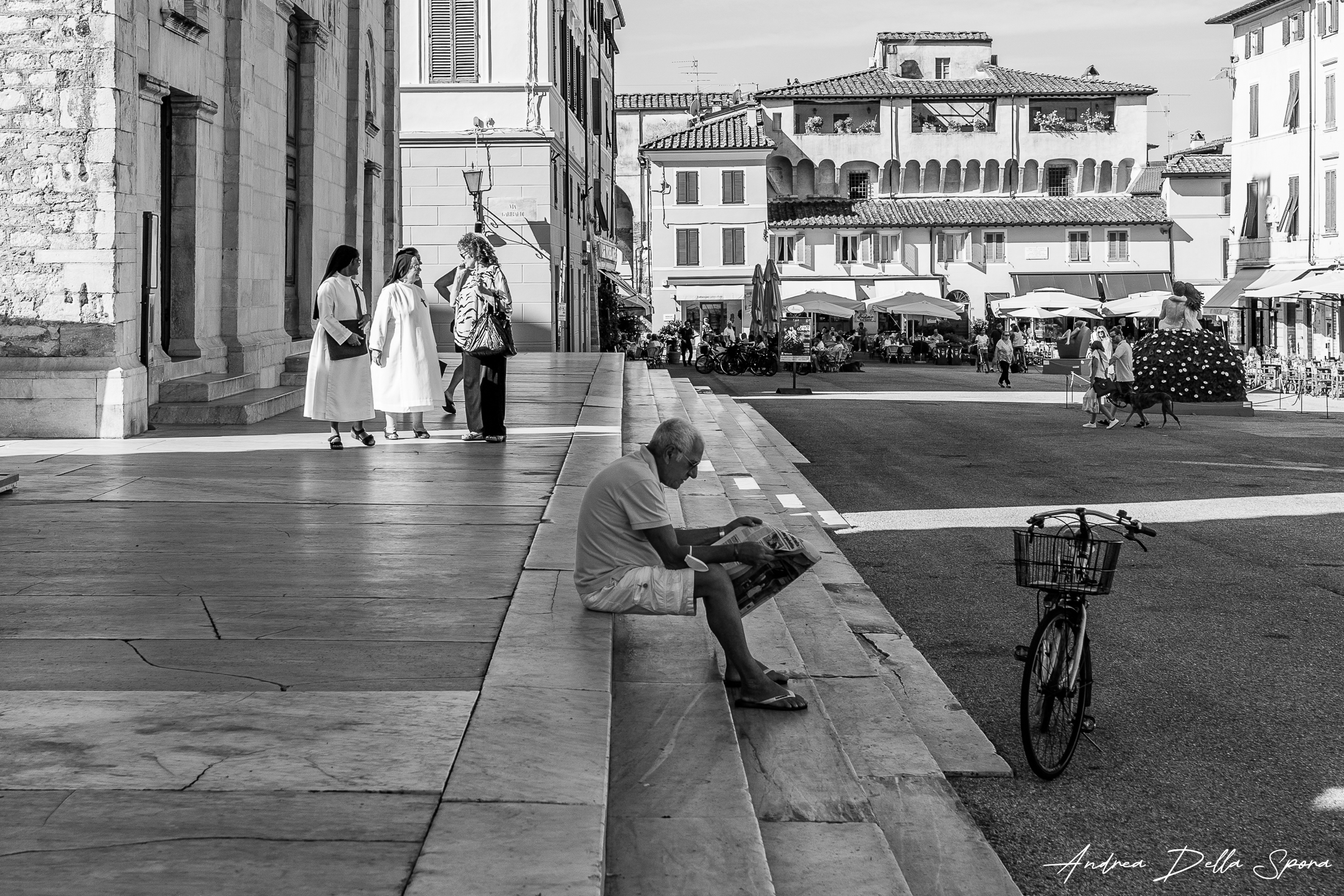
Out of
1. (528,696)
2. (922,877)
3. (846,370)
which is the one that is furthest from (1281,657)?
(846,370)

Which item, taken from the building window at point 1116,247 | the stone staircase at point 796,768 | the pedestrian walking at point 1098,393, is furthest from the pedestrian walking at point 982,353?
the stone staircase at point 796,768

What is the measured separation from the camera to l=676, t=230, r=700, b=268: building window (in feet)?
240

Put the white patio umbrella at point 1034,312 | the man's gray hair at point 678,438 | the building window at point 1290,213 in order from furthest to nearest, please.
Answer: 1. the white patio umbrella at point 1034,312
2. the building window at point 1290,213
3. the man's gray hair at point 678,438

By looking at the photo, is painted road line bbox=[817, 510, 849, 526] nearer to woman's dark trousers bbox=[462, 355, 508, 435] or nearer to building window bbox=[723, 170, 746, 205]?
woman's dark trousers bbox=[462, 355, 508, 435]

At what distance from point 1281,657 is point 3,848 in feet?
19.2

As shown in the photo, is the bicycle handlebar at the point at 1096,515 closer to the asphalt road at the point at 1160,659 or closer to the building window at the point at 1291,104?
the asphalt road at the point at 1160,659

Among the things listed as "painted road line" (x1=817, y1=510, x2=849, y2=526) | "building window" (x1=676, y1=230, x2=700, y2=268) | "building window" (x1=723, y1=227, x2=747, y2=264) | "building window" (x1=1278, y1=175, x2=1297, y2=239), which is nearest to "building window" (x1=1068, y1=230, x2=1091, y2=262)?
"building window" (x1=723, y1=227, x2=747, y2=264)

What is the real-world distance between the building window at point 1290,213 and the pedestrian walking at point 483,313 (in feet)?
137

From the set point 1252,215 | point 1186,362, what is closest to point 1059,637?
point 1186,362

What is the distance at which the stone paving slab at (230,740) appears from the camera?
398 cm

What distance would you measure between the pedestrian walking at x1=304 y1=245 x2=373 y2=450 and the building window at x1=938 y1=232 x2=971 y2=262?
63.3m

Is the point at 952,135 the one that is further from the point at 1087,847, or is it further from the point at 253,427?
the point at 1087,847

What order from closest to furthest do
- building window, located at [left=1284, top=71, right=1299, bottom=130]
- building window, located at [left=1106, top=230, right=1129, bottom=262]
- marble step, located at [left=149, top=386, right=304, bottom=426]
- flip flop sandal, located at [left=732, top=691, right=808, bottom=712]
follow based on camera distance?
flip flop sandal, located at [left=732, top=691, right=808, bottom=712] < marble step, located at [left=149, top=386, right=304, bottom=426] < building window, located at [left=1284, top=71, right=1299, bottom=130] < building window, located at [left=1106, top=230, right=1129, bottom=262]

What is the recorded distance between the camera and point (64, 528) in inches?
314
